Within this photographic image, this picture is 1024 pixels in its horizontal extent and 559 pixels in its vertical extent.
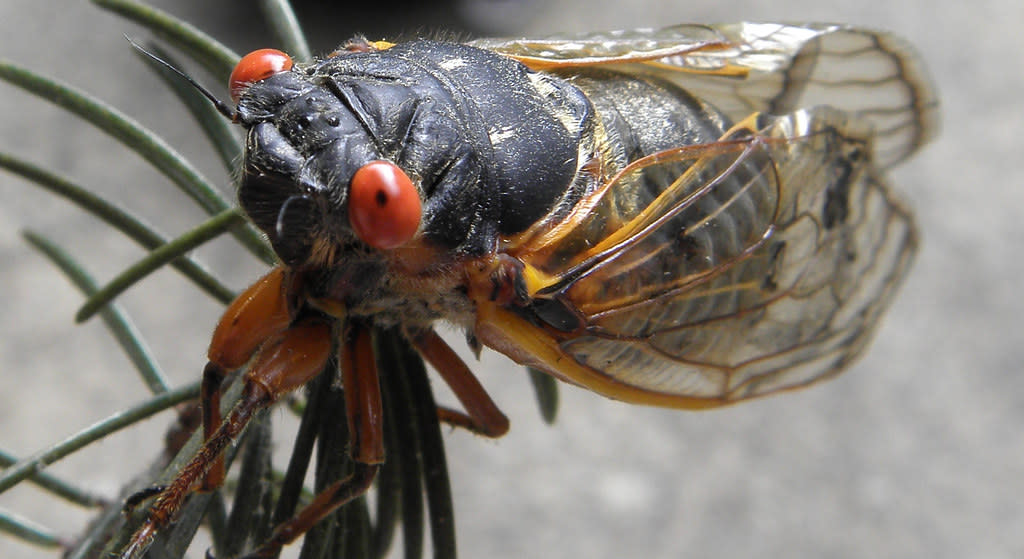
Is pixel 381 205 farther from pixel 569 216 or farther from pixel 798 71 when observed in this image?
pixel 798 71

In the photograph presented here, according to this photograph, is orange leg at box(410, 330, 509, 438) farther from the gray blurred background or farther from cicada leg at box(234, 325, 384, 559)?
the gray blurred background

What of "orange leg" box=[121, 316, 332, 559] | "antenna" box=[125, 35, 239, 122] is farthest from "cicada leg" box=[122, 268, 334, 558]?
"antenna" box=[125, 35, 239, 122]

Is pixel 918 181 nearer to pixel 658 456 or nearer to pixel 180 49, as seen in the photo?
pixel 658 456

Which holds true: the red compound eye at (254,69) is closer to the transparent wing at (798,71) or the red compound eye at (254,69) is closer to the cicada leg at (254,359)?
the cicada leg at (254,359)

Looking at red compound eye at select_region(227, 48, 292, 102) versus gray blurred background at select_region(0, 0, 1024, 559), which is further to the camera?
gray blurred background at select_region(0, 0, 1024, 559)

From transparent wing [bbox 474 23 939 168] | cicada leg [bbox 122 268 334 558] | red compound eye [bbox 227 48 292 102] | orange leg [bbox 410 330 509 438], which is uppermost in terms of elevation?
red compound eye [bbox 227 48 292 102]

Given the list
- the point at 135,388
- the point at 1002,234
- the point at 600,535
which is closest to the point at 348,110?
the point at 600,535
